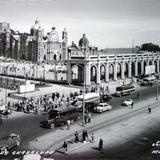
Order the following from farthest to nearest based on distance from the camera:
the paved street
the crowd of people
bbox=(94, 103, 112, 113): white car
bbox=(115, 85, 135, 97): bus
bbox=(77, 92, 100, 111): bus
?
bbox=(115, 85, 135, 97): bus → bbox=(77, 92, 100, 111): bus → the crowd of people → bbox=(94, 103, 112, 113): white car → the paved street

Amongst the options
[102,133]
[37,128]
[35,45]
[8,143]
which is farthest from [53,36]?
[8,143]

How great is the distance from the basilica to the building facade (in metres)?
48.2

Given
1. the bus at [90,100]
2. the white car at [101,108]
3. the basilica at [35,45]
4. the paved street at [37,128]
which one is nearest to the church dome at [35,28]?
the basilica at [35,45]

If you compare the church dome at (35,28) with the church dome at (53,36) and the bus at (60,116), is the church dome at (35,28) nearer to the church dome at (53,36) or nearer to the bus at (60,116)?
the church dome at (53,36)

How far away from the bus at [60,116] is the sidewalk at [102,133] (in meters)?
0.76

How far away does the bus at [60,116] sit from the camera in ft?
98.1

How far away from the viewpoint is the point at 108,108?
3788 cm

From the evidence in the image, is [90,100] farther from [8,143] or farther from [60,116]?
[8,143]

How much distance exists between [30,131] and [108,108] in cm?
1224

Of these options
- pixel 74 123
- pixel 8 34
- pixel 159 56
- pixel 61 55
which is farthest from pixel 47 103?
pixel 8 34

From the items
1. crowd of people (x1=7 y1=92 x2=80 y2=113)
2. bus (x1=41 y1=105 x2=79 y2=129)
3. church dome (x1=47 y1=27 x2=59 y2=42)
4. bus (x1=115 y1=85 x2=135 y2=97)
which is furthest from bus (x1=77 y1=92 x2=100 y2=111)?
church dome (x1=47 y1=27 x2=59 y2=42)

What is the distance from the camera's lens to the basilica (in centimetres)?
12700

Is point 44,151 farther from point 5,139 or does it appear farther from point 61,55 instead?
point 61,55

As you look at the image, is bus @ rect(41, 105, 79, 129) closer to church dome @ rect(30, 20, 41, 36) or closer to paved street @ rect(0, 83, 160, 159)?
paved street @ rect(0, 83, 160, 159)
